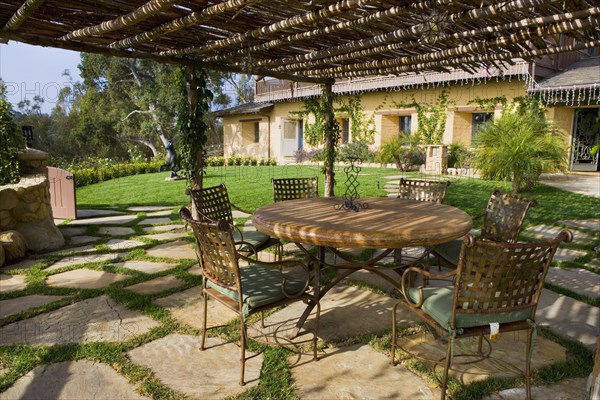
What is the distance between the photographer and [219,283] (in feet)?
7.36

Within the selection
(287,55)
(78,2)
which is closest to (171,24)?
(78,2)

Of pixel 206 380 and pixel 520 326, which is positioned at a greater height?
pixel 520 326

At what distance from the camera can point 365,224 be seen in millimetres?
2436

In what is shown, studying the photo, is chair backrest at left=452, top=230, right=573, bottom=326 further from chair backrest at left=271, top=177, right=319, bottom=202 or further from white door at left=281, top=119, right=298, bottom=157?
white door at left=281, top=119, right=298, bottom=157

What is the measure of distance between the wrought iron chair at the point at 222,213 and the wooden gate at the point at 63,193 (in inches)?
138

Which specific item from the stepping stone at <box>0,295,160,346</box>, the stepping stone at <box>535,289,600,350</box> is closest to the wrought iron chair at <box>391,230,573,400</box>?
the stepping stone at <box>535,289,600,350</box>

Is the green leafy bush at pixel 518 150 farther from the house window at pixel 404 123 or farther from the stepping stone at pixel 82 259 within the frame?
the house window at pixel 404 123

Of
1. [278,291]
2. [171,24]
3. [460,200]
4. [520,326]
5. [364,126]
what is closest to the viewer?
[520,326]

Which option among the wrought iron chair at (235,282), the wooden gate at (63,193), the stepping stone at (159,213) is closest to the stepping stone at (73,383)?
the wrought iron chair at (235,282)

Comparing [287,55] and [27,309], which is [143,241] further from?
[287,55]

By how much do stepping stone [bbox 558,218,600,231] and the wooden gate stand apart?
6966mm

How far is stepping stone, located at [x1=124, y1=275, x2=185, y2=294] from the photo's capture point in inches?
126

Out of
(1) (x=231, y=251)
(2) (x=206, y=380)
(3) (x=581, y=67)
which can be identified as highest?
(3) (x=581, y=67)

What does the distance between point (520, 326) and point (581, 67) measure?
13.4 m
